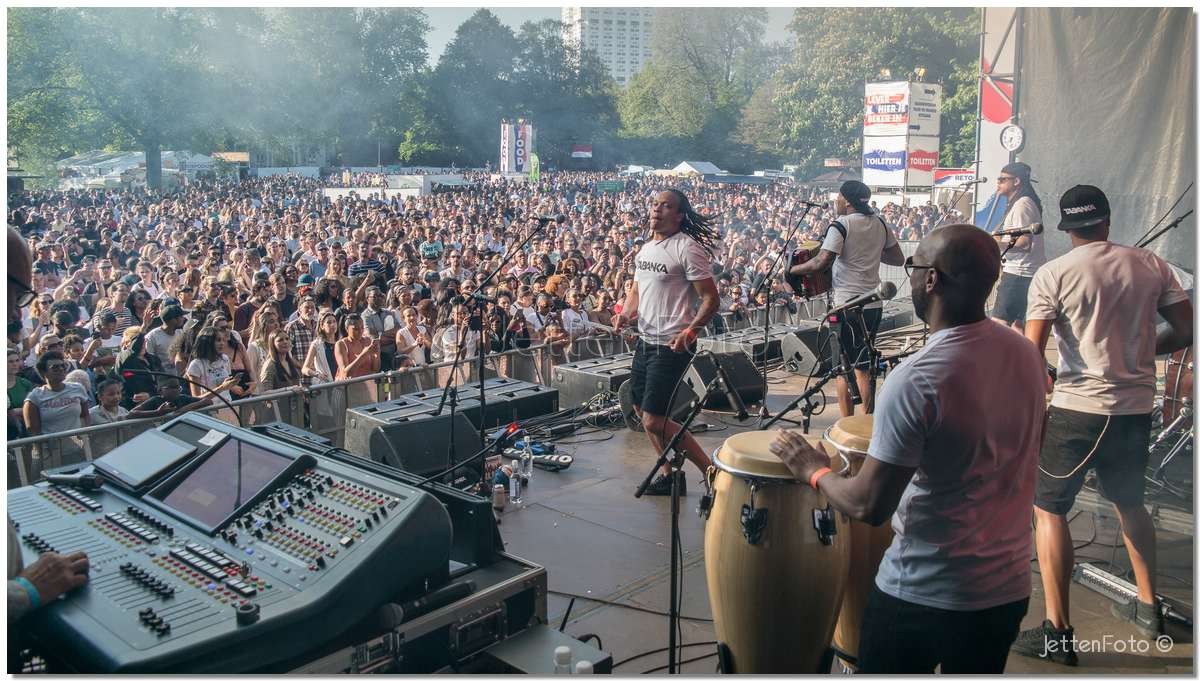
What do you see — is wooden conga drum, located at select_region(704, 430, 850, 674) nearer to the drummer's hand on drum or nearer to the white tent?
the drummer's hand on drum

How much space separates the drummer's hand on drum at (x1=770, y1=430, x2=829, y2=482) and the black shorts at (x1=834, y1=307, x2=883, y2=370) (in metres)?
2.59

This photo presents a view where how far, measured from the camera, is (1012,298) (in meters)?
6.58

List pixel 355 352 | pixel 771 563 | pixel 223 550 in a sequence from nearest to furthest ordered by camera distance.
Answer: pixel 223 550 → pixel 771 563 → pixel 355 352

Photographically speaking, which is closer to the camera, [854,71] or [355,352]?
[355,352]

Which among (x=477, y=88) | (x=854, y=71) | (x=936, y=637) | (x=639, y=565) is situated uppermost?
(x=854, y=71)

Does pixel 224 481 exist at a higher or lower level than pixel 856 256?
lower

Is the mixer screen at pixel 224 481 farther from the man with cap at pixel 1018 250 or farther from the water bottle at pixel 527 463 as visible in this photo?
the man with cap at pixel 1018 250

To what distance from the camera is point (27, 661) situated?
260 cm

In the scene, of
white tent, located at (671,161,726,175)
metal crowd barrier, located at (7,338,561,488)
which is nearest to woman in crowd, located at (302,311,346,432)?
metal crowd barrier, located at (7,338,561,488)

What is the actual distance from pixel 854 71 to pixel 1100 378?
29233mm

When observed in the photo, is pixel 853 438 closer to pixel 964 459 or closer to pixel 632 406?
pixel 964 459

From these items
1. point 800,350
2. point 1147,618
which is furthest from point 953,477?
point 800,350

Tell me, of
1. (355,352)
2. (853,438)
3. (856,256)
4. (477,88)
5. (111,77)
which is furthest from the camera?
(477,88)

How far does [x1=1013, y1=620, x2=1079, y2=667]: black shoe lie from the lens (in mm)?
3328
